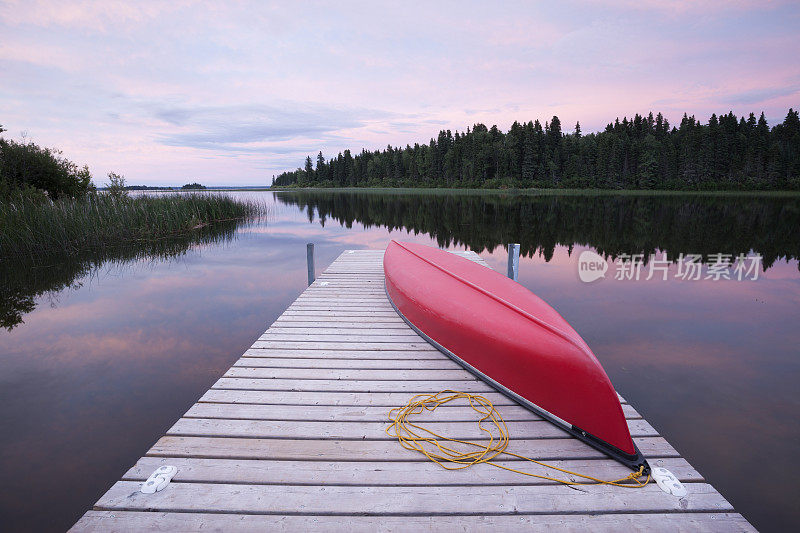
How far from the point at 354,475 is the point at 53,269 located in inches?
415

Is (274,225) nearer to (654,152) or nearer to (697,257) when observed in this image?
(697,257)

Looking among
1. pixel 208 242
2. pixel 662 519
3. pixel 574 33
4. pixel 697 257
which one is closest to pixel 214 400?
pixel 662 519

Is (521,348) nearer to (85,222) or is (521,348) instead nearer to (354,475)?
(354,475)

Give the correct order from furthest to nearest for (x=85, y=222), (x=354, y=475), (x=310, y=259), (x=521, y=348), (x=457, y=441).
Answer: (x=85, y=222) < (x=310, y=259) < (x=521, y=348) < (x=457, y=441) < (x=354, y=475)

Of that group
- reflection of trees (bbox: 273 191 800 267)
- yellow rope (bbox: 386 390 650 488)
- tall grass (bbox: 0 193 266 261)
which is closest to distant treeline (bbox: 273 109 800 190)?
reflection of trees (bbox: 273 191 800 267)

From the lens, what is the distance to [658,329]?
19.4 ft

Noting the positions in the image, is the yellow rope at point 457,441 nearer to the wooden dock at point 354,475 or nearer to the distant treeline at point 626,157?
the wooden dock at point 354,475

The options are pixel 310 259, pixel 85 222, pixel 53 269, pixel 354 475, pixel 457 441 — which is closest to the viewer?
pixel 354 475

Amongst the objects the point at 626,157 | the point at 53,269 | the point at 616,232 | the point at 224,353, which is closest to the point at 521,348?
the point at 224,353

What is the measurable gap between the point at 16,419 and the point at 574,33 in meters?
17.2

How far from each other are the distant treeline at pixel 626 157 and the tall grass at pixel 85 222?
170 ft

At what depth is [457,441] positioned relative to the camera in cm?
237

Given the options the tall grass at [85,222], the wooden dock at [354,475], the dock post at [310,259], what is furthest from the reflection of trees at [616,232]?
the wooden dock at [354,475]

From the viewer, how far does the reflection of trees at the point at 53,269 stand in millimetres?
6717
